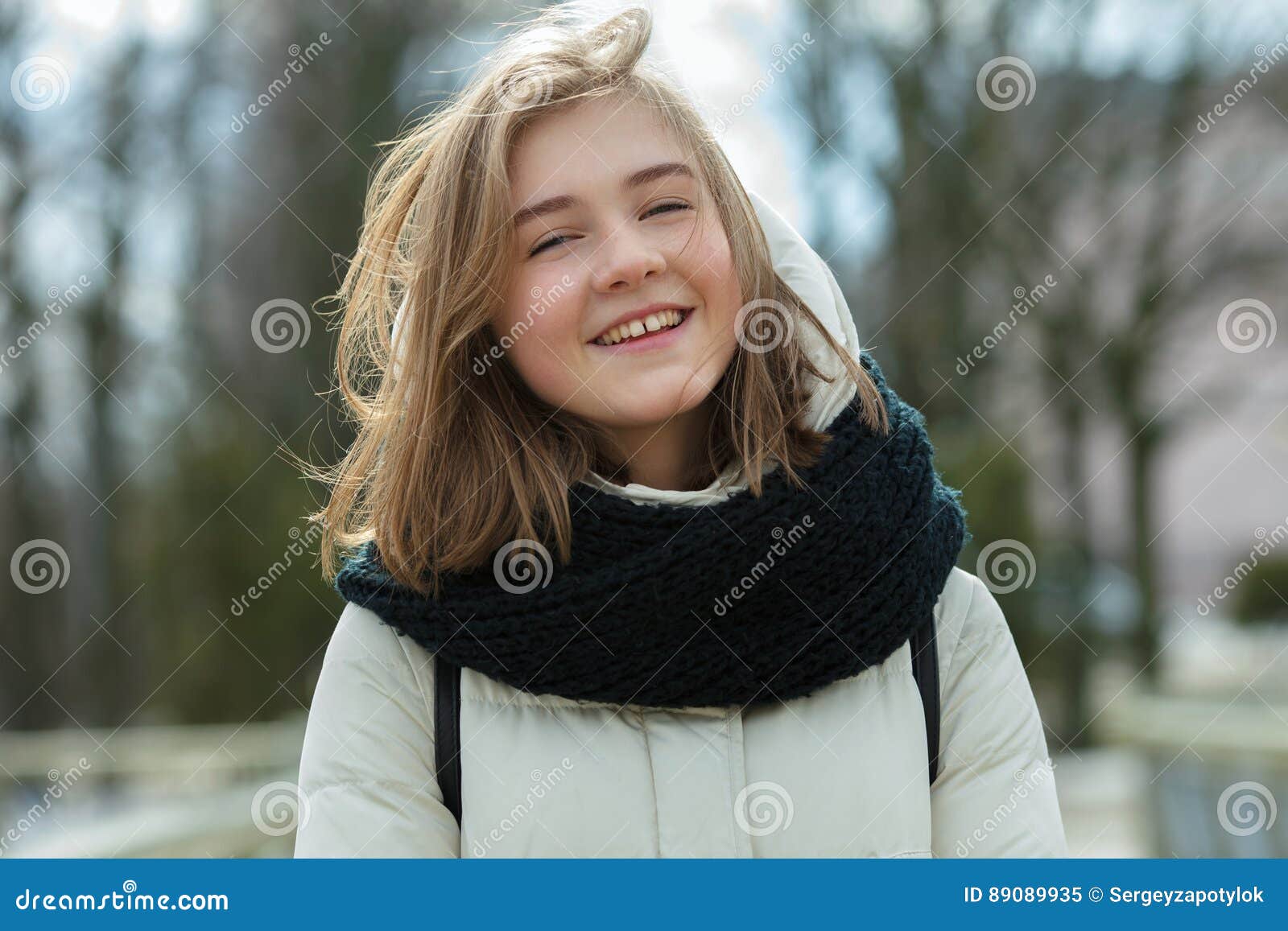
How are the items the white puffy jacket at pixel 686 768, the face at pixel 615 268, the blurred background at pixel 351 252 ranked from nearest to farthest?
1. the white puffy jacket at pixel 686 768
2. the face at pixel 615 268
3. the blurred background at pixel 351 252

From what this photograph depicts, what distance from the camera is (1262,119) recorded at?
12.4m

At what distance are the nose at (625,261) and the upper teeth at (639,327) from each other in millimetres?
58

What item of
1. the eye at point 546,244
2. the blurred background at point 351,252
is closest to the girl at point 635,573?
the eye at point 546,244

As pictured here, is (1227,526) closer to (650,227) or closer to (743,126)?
(743,126)

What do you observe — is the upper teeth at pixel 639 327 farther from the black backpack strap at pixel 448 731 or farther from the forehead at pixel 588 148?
the black backpack strap at pixel 448 731

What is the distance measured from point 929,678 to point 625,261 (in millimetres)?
761

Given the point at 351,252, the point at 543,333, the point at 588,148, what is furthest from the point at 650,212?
the point at 351,252

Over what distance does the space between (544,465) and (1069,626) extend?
325 inches

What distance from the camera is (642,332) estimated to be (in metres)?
2.04

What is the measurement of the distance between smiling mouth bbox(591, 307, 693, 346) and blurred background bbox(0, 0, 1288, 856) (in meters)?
7.29

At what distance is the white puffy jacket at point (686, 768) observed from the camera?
189cm

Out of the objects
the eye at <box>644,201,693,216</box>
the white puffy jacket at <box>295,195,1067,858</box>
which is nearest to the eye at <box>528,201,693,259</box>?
the eye at <box>644,201,693,216</box>

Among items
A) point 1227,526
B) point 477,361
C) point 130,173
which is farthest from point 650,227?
point 1227,526

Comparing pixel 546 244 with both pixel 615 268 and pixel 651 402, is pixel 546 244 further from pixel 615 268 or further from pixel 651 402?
pixel 651 402
